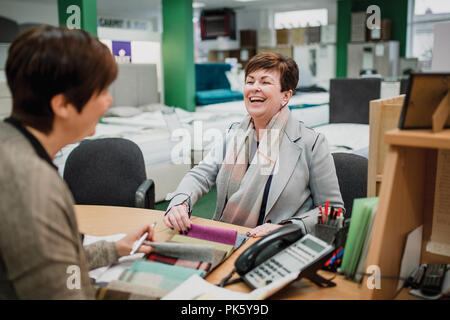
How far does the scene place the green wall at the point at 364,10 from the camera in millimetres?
9930

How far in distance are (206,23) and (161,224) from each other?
1068 cm

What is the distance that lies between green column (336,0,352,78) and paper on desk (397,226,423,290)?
32.4ft

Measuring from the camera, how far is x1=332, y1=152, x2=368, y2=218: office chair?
6.71ft

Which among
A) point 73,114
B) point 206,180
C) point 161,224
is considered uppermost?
point 73,114

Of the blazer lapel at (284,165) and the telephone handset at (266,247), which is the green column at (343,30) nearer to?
the blazer lapel at (284,165)

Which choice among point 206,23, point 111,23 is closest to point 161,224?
point 206,23

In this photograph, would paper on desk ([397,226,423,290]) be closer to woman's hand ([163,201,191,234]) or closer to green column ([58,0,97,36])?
woman's hand ([163,201,191,234])

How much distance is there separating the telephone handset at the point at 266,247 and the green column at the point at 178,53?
5.10 m

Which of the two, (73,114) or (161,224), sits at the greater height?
(73,114)

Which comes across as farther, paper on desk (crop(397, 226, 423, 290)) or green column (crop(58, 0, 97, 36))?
green column (crop(58, 0, 97, 36))

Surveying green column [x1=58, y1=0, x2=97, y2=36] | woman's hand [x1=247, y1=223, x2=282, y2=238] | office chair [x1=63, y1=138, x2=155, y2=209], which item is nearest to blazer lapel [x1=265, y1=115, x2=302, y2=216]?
Answer: woman's hand [x1=247, y1=223, x2=282, y2=238]
